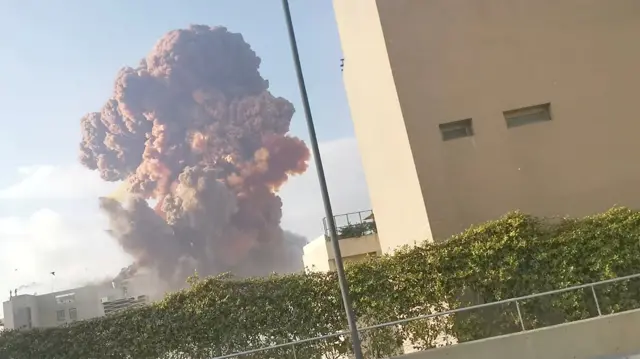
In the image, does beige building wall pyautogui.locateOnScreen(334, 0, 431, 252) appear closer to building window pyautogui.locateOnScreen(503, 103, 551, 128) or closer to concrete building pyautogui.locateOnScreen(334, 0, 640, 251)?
concrete building pyautogui.locateOnScreen(334, 0, 640, 251)

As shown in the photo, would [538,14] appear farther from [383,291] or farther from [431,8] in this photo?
[383,291]

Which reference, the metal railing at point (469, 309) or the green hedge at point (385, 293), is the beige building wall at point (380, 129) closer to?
the green hedge at point (385, 293)

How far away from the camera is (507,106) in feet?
39.1

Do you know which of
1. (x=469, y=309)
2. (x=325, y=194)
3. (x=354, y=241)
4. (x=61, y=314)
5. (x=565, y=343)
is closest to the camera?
(x=325, y=194)

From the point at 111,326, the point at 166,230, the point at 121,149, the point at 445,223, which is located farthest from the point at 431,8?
the point at 121,149

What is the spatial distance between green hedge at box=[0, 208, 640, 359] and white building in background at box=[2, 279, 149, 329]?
17.6 metres

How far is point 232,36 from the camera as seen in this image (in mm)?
48562

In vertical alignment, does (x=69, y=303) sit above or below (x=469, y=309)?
above

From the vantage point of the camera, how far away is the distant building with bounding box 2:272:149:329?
2898cm

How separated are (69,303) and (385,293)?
29.8 m

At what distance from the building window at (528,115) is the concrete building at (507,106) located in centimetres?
2

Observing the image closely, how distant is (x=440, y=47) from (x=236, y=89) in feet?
125

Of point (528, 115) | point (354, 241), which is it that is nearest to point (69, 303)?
point (354, 241)

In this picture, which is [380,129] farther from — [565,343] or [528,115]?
[565,343]
